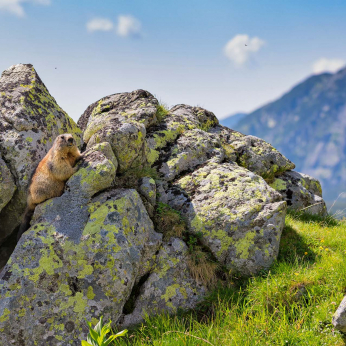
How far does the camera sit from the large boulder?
6.69m

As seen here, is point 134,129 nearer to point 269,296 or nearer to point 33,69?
point 33,69

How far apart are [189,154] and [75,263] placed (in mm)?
5417

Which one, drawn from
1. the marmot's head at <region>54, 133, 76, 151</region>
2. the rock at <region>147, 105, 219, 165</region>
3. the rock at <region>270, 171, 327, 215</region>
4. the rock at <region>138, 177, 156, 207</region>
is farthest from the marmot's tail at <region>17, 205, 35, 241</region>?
the rock at <region>270, 171, 327, 215</region>

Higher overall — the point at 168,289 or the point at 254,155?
the point at 254,155

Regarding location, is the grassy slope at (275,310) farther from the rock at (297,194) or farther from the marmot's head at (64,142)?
the marmot's head at (64,142)

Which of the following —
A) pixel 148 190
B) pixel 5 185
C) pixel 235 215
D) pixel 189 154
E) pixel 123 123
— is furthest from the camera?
pixel 189 154

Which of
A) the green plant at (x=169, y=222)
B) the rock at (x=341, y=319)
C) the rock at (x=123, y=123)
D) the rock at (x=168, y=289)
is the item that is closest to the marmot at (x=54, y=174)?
the rock at (x=123, y=123)

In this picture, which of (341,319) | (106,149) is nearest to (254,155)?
(106,149)

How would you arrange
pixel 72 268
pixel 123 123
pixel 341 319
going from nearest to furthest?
pixel 341 319 → pixel 72 268 → pixel 123 123

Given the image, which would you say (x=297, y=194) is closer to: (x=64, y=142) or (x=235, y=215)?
(x=235, y=215)

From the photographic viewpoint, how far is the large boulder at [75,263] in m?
6.69

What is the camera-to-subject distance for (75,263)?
7.21 meters

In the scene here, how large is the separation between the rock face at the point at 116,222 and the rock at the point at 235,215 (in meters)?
0.03

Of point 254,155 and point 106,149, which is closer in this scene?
point 106,149
